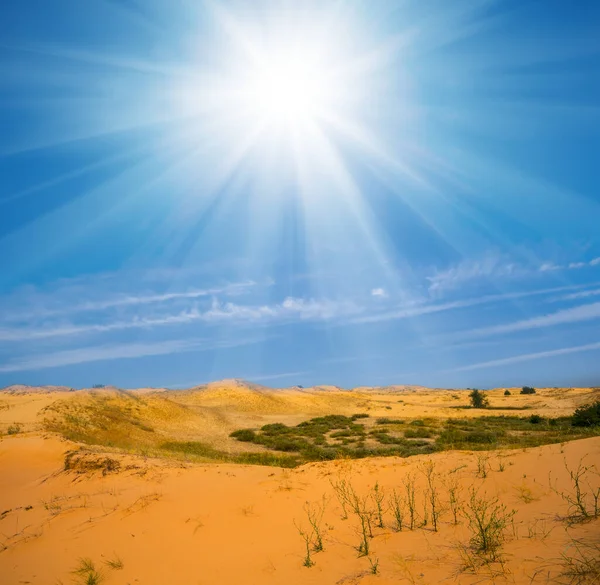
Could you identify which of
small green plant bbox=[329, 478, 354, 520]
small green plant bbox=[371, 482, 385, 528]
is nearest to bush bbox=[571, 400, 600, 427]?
small green plant bbox=[371, 482, 385, 528]

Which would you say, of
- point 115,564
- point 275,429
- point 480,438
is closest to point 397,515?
point 115,564

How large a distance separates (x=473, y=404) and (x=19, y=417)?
54814 mm

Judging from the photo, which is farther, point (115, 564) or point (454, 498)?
point (454, 498)

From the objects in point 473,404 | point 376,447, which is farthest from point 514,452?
point 473,404

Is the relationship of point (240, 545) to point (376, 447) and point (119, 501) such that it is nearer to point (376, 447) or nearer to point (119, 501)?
point (119, 501)

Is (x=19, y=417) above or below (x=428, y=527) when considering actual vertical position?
above

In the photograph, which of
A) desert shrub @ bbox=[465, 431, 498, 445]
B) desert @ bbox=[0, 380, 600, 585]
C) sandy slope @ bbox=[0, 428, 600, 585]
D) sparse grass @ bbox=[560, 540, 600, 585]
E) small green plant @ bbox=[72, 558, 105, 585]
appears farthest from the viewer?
desert shrub @ bbox=[465, 431, 498, 445]

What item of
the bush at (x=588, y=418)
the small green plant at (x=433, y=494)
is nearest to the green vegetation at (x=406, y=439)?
the bush at (x=588, y=418)

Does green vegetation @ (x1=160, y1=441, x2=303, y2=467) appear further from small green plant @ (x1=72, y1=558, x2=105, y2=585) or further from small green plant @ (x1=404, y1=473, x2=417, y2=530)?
small green plant @ (x1=72, y1=558, x2=105, y2=585)

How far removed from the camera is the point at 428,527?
6605mm

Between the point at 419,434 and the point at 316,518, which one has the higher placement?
the point at 316,518

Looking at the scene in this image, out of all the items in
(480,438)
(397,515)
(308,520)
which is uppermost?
(397,515)

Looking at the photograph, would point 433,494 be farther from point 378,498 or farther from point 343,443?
point 343,443

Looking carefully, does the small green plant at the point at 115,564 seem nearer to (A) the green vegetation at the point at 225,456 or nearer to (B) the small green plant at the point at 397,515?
(B) the small green plant at the point at 397,515
